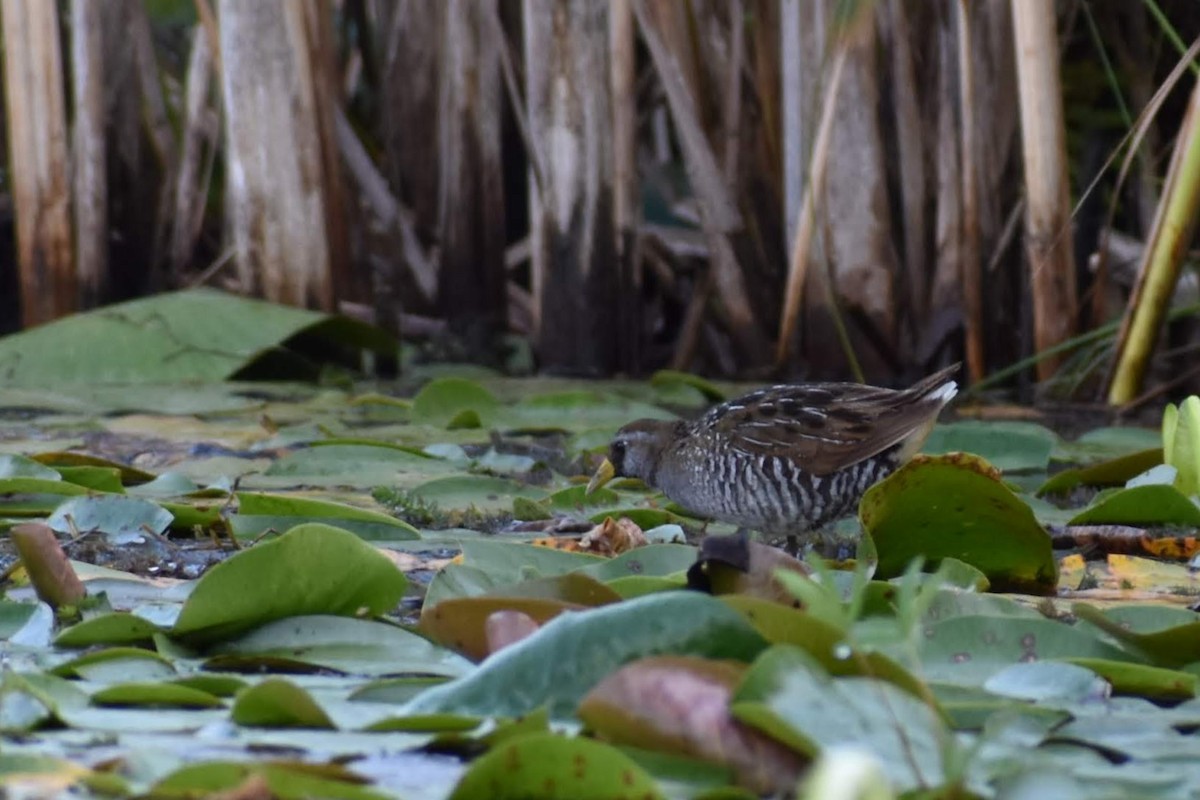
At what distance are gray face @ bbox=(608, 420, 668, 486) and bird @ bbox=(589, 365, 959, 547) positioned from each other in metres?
0.14

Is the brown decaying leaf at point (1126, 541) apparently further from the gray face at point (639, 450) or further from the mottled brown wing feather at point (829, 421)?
the gray face at point (639, 450)

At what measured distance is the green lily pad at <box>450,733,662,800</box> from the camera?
5.75ft

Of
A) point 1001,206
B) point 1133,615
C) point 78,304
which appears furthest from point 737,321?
point 1133,615

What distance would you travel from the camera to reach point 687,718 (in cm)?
198

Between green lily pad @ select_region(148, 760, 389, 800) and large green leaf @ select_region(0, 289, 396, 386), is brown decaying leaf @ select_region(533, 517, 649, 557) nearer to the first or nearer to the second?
green lily pad @ select_region(148, 760, 389, 800)

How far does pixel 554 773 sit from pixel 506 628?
0.67 meters

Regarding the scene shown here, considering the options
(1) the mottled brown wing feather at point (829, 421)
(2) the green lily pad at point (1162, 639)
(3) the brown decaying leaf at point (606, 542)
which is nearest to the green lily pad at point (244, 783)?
(2) the green lily pad at point (1162, 639)

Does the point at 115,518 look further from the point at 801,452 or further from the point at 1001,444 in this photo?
the point at 1001,444

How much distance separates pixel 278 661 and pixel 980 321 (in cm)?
413

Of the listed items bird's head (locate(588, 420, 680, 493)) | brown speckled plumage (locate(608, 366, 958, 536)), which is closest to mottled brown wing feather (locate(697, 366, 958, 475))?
brown speckled plumage (locate(608, 366, 958, 536))

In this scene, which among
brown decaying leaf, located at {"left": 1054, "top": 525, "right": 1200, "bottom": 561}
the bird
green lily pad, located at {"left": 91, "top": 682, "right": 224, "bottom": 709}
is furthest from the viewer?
the bird

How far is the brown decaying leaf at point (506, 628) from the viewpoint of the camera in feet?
7.95

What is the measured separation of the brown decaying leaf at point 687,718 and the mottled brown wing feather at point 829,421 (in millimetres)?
2102

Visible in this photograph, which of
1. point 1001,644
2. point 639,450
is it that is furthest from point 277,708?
point 639,450
